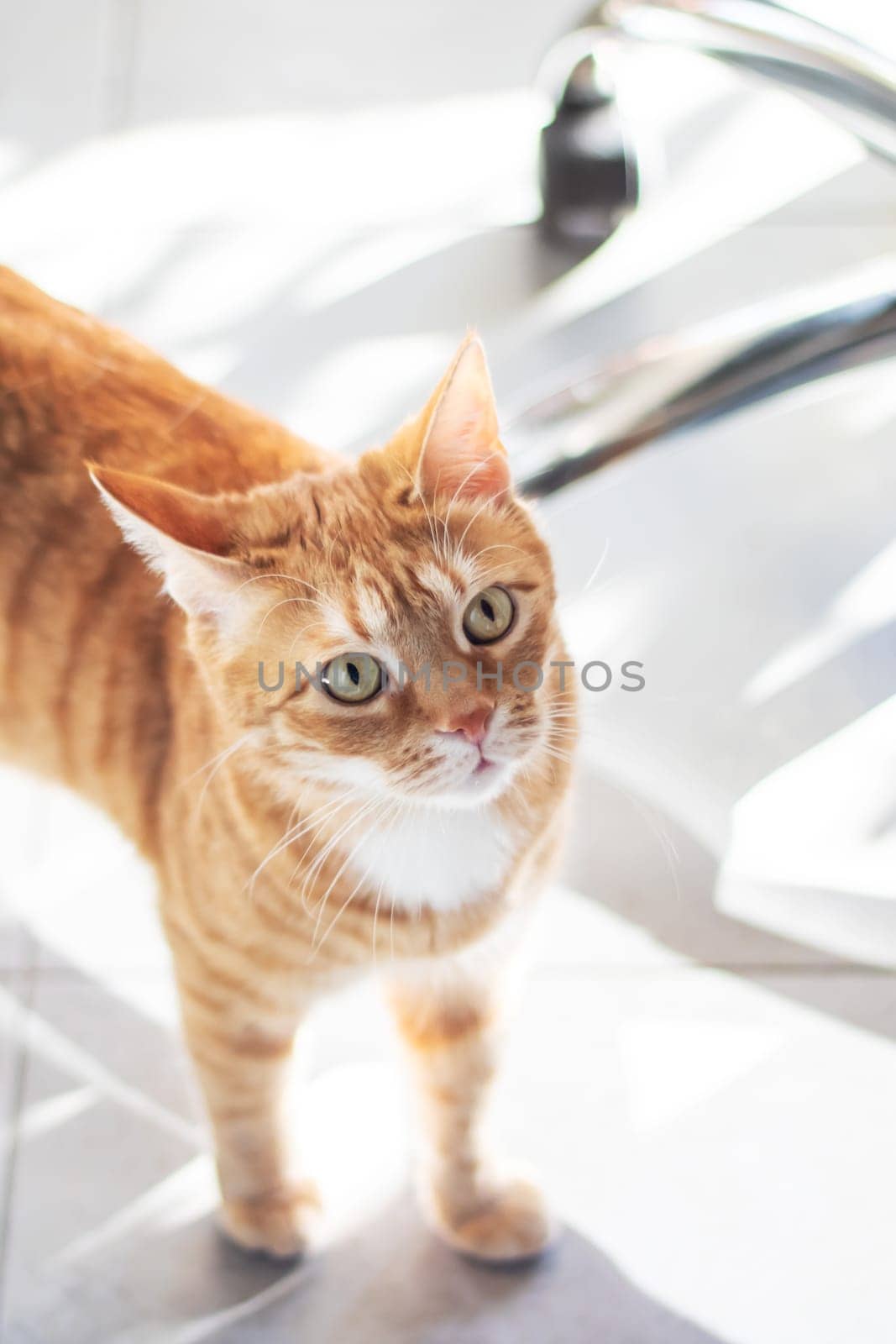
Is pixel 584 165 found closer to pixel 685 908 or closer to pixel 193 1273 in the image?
pixel 685 908

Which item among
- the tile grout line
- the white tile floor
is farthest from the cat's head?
the tile grout line

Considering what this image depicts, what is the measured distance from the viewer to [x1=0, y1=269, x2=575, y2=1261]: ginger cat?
2.32 feet

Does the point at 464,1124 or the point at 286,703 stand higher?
the point at 286,703

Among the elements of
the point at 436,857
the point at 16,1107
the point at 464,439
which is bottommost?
the point at 16,1107

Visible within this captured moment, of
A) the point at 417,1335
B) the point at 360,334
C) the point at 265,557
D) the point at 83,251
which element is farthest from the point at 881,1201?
the point at 83,251

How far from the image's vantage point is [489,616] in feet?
2.44

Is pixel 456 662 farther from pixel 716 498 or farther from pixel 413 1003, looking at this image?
pixel 716 498

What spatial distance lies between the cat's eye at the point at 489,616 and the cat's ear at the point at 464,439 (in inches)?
2.2

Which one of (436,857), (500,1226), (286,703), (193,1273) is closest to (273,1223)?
(193,1273)

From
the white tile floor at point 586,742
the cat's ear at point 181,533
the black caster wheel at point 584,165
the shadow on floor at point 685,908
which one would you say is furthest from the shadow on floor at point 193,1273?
the black caster wheel at point 584,165

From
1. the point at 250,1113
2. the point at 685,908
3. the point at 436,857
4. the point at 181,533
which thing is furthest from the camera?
the point at 685,908

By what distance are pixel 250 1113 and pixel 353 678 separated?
0.41 metres

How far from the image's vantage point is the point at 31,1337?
3.05 feet

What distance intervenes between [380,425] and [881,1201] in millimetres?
835
